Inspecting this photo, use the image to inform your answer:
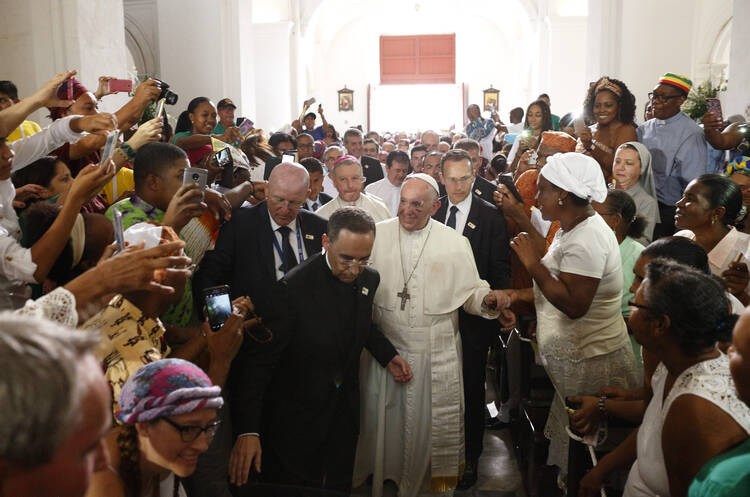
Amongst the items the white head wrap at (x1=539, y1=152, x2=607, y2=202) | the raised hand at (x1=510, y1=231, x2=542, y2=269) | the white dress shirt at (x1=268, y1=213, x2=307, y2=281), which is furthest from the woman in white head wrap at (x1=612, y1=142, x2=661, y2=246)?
the white dress shirt at (x1=268, y1=213, x2=307, y2=281)

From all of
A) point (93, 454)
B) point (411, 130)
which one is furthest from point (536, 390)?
point (411, 130)

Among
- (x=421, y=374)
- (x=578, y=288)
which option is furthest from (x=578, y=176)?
(x=421, y=374)

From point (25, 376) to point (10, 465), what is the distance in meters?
0.14

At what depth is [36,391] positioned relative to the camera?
39.4 inches

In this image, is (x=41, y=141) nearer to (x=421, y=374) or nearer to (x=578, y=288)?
(x=421, y=374)

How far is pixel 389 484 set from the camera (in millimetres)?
4434

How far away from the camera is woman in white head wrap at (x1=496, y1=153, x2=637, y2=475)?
3.23 metres

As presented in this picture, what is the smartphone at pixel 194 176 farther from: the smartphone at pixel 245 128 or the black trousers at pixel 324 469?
the smartphone at pixel 245 128

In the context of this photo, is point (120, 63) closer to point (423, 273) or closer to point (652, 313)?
point (423, 273)

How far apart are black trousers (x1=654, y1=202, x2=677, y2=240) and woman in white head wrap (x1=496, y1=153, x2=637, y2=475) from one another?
2.21m

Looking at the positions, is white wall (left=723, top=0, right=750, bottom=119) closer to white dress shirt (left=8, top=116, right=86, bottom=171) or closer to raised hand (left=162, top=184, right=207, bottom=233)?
raised hand (left=162, top=184, right=207, bottom=233)

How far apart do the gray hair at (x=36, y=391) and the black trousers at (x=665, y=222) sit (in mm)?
5167

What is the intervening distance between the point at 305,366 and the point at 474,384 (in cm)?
158

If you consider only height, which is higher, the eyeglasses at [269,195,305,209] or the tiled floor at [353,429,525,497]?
the eyeglasses at [269,195,305,209]
